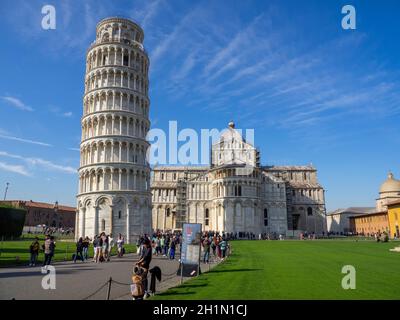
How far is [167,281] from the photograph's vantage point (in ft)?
56.5

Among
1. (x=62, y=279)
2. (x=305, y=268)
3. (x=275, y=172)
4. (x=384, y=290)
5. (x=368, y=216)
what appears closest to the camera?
(x=384, y=290)

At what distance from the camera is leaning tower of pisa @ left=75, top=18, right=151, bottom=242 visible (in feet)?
166

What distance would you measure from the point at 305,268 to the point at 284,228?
7244 centimetres

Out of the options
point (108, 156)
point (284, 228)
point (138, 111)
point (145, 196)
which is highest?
point (138, 111)

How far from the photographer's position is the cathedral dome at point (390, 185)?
9744cm

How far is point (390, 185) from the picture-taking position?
98500 mm

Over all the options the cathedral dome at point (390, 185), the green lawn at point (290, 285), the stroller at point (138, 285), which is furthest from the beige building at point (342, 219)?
the stroller at point (138, 285)

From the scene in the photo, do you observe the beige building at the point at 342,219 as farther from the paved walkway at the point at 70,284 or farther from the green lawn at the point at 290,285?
the paved walkway at the point at 70,284

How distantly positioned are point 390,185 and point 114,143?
81749 millimetres

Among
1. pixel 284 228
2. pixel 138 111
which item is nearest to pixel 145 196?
pixel 138 111

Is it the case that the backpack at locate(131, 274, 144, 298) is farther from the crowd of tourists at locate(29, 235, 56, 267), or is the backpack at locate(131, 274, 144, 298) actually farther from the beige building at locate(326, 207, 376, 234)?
the beige building at locate(326, 207, 376, 234)
